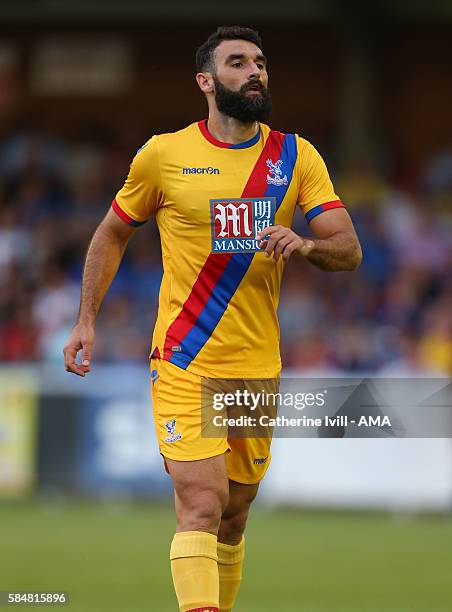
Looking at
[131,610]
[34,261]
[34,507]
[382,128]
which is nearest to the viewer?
[131,610]

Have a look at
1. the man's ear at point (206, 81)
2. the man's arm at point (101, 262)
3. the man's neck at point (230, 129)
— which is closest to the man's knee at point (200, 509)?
the man's arm at point (101, 262)

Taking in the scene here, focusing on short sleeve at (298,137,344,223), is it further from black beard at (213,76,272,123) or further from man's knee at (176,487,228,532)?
man's knee at (176,487,228,532)

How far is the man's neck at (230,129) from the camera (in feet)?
20.0

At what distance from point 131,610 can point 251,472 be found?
2.21 metres

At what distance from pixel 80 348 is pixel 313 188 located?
123cm

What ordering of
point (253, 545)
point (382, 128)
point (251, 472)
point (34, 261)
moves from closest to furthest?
point (251, 472), point (253, 545), point (34, 261), point (382, 128)

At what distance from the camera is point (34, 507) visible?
13414 millimetres

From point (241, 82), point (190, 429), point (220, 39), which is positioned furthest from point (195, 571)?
point (220, 39)

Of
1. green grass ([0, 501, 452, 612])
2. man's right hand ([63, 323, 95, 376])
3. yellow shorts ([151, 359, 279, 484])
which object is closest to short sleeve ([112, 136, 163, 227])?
man's right hand ([63, 323, 95, 376])

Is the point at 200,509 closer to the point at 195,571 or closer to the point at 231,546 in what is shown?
the point at 195,571

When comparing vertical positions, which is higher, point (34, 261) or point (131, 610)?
point (34, 261)

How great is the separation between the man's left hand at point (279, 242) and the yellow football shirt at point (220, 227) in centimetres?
42

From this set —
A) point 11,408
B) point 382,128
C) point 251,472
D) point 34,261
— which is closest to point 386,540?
point 11,408

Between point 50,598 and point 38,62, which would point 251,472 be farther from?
point 38,62
